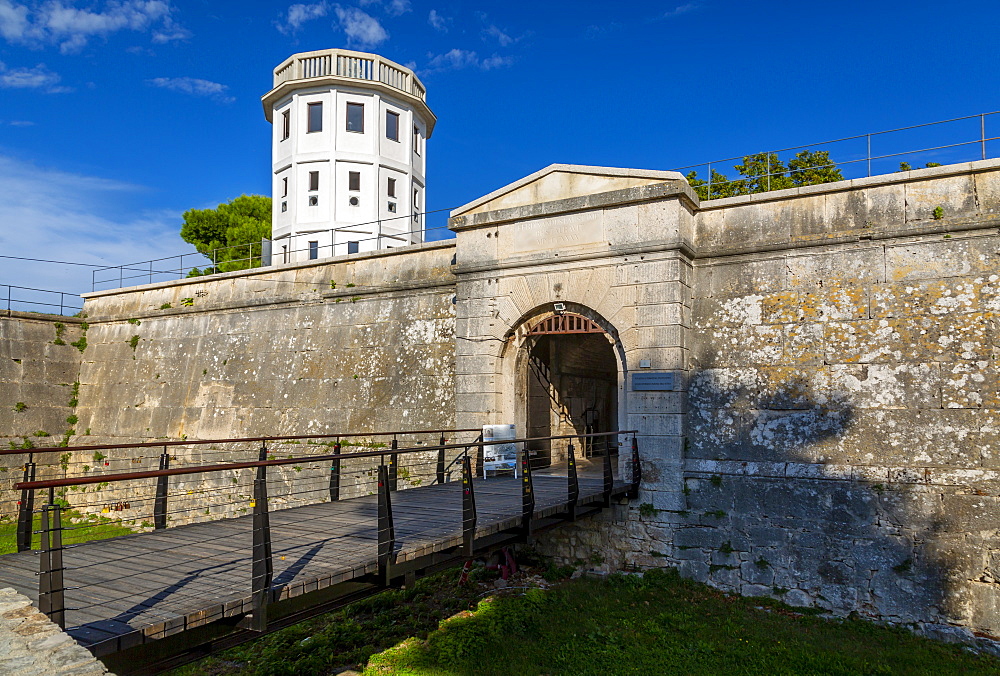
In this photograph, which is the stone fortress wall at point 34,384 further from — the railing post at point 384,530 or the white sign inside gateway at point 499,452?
the railing post at point 384,530

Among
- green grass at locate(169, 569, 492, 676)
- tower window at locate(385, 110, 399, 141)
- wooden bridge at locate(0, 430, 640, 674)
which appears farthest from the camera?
tower window at locate(385, 110, 399, 141)

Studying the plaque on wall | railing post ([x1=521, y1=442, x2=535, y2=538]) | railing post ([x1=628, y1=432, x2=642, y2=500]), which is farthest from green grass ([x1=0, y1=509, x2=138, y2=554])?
the plaque on wall

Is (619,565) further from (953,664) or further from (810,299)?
(810,299)

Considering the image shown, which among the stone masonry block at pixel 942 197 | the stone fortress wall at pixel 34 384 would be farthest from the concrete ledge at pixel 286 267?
the stone masonry block at pixel 942 197

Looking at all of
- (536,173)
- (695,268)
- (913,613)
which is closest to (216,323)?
(536,173)

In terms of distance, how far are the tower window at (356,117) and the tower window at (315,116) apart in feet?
3.13

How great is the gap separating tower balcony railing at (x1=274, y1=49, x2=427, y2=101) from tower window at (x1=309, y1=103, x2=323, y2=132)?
0.95 m

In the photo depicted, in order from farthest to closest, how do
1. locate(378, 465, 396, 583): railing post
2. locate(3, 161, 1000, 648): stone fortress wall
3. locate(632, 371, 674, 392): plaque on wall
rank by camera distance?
locate(632, 371, 674, 392): plaque on wall < locate(3, 161, 1000, 648): stone fortress wall < locate(378, 465, 396, 583): railing post

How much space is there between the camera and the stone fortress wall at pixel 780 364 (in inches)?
307

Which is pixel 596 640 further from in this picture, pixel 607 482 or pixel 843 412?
pixel 843 412

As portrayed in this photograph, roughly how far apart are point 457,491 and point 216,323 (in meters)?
8.86

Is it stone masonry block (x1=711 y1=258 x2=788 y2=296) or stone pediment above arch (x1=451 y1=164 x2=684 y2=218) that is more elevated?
stone pediment above arch (x1=451 y1=164 x2=684 y2=218)

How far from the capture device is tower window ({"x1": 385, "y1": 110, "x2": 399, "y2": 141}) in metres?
24.1

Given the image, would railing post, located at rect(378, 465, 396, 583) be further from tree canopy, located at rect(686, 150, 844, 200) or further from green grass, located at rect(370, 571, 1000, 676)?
tree canopy, located at rect(686, 150, 844, 200)
